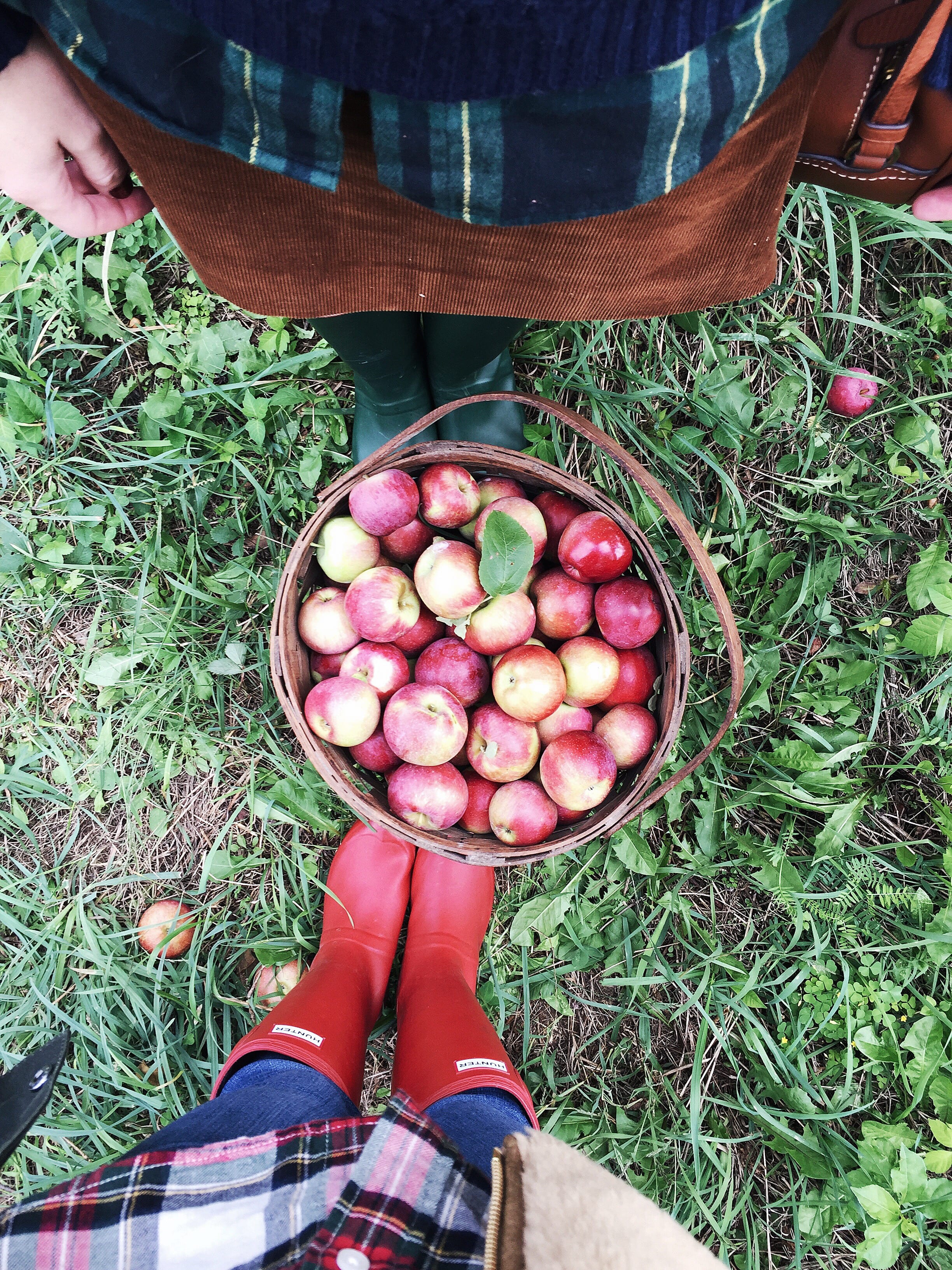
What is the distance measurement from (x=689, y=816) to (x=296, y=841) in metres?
1.00

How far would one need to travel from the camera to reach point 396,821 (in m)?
1.52

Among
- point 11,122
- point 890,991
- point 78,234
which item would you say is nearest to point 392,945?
point 890,991

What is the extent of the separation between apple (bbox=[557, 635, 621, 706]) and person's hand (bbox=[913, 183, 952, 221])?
2.95 feet

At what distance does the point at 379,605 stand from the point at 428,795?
392mm

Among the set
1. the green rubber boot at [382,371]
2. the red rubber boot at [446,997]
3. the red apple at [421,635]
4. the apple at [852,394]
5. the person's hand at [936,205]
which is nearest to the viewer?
the person's hand at [936,205]

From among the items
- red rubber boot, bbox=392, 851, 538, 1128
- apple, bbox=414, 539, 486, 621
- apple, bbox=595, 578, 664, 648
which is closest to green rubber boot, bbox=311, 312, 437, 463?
apple, bbox=414, 539, 486, 621

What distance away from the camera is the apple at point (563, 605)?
1.64m

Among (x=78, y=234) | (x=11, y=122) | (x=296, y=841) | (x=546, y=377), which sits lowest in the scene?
(x=296, y=841)

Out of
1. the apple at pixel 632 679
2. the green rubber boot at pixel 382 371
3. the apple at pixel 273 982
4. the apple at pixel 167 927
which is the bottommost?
the apple at pixel 273 982

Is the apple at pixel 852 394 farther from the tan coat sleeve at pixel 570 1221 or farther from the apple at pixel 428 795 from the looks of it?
the tan coat sleeve at pixel 570 1221

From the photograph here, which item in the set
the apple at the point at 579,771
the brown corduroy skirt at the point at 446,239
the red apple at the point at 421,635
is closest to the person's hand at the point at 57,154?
the brown corduroy skirt at the point at 446,239

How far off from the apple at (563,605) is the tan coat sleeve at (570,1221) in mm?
955


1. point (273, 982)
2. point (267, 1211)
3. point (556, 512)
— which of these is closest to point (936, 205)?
point (556, 512)

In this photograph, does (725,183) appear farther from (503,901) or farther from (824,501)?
(503,901)
